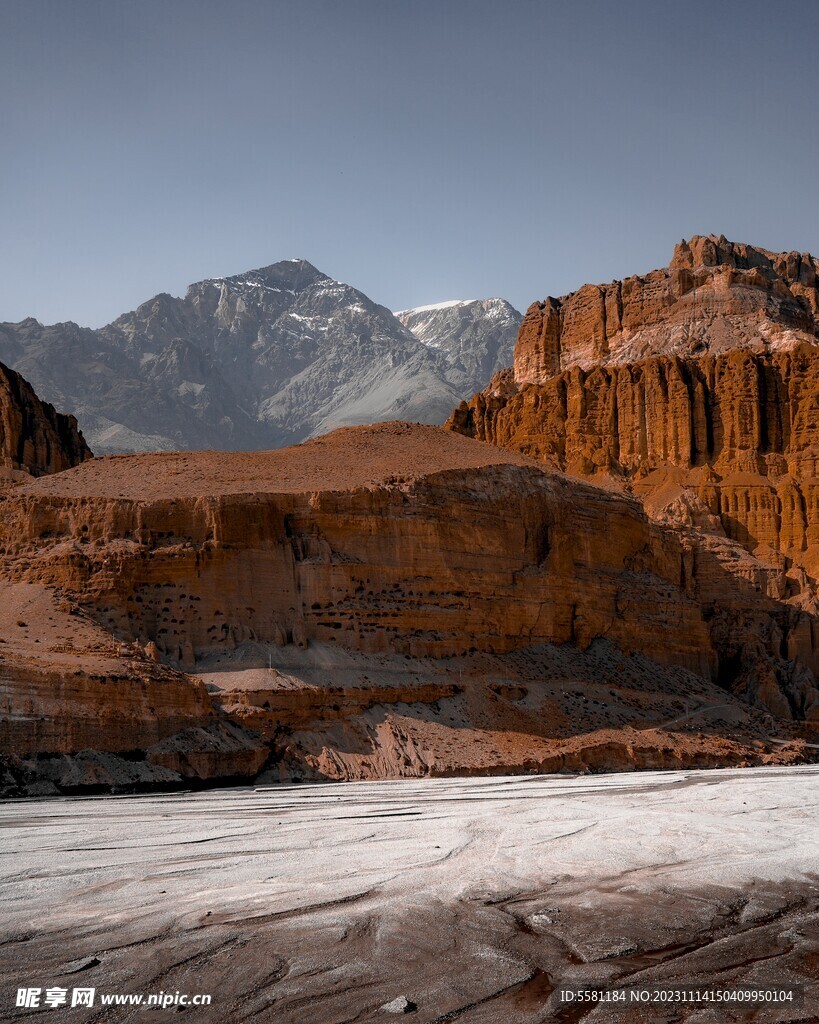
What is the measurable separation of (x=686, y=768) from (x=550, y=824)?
30116mm

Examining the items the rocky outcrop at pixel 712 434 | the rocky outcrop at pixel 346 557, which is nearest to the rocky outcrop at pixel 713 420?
the rocky outcrop at pixel 712 434

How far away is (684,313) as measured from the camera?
120 metres

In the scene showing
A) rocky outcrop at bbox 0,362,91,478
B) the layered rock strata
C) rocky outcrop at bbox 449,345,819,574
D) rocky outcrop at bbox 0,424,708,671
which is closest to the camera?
the layered rock strata

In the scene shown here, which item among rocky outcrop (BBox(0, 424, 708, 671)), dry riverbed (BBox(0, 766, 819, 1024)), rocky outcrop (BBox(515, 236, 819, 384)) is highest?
rocky outcrop (BBox(515, 236, 819, 384))

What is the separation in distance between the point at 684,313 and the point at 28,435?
64484mm

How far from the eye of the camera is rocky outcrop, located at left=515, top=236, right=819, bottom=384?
11644 centimetres

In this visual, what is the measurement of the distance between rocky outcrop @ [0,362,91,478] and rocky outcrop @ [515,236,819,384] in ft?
168

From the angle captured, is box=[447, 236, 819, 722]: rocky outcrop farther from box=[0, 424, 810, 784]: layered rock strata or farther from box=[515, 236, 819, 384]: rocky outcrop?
box=[0, 424, 810, 784]: layered rock strata

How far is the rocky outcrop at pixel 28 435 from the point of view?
291ft

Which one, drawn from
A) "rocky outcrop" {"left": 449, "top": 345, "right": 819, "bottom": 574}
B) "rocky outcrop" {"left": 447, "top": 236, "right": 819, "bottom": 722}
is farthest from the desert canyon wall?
"rocky outcrop" {"left": 449, "top": 345, "right": 819, "bottom": 574}

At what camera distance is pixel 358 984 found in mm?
15492

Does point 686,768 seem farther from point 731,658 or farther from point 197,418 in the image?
point 197,418

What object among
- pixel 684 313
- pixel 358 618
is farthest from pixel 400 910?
Answer: pixel 684 313

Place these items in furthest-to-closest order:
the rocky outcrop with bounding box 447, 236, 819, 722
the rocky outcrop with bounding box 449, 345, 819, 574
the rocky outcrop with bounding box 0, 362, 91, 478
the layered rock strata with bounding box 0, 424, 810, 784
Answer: the rocky outcrop with bounding box 449, 345, 819, 574 → the rocky outcrop with bounding box 447, 236, 819, 722 → the rocky outcrop with bounding box 0, 362, 91, 478 → the layered rock strata with bounding box 0, 424, 810, 784
